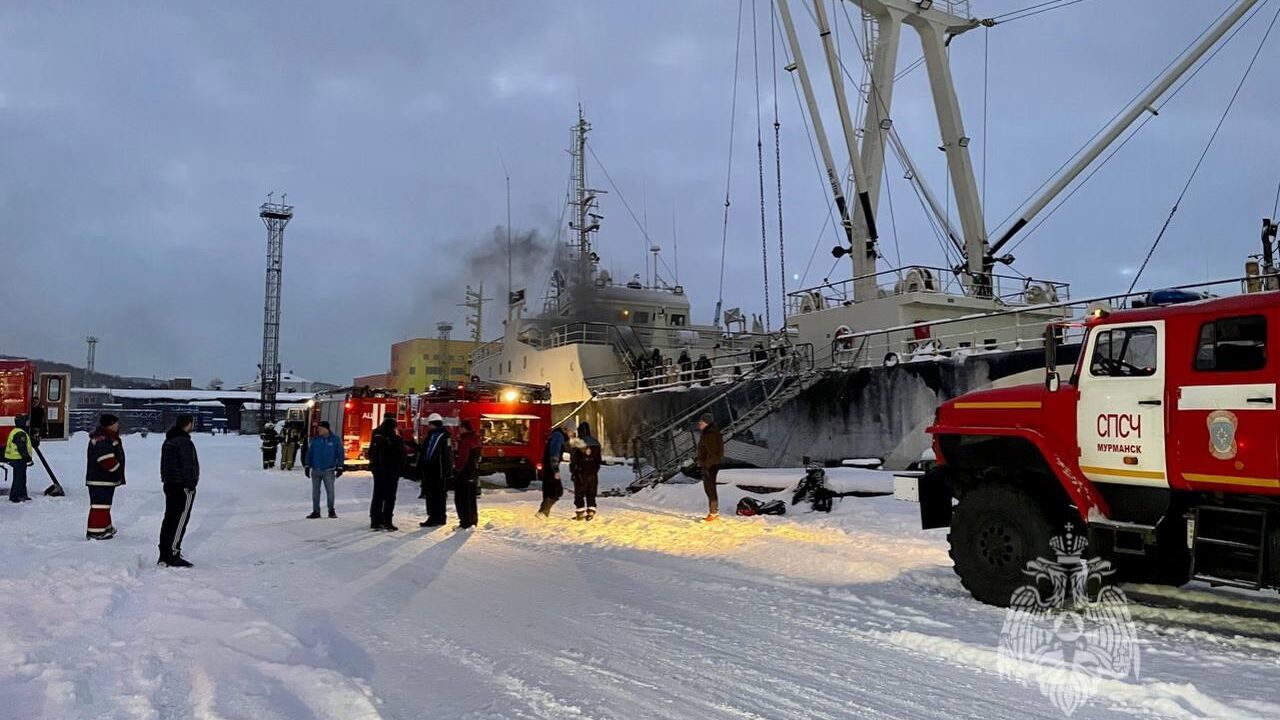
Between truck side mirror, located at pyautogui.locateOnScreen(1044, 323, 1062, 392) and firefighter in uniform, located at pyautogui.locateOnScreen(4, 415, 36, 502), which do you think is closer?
truck side mirror, located at pyautogui.locateOnScreen(1044, 323, 1062, 392)

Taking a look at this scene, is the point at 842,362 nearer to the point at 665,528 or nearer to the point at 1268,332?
the point at 665,528

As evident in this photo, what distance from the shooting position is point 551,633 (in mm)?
5590

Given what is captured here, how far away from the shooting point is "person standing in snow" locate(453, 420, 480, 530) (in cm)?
1123

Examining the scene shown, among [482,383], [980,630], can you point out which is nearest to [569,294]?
[482,383]

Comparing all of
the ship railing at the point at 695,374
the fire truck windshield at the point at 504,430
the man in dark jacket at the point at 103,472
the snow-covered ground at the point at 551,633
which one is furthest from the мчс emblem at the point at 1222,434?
the fire truck windshield at the point at 504,430

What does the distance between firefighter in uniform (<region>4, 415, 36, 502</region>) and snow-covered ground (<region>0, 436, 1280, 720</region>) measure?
4.20m

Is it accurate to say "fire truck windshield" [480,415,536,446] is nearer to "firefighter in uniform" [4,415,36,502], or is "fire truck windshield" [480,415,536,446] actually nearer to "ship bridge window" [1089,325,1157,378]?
"firefighter in uniform" [4,415,36,502]

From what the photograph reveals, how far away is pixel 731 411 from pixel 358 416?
35.2ft

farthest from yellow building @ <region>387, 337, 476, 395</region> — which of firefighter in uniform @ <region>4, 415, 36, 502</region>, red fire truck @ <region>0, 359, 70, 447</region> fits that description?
firefighter in uniform @ <region>4, 415, 36, 502</region>

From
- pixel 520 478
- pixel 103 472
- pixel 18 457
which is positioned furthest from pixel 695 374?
pixel 103 472

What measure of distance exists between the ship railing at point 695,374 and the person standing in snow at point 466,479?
772 centimetres

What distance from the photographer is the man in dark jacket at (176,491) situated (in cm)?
803

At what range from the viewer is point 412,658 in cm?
498

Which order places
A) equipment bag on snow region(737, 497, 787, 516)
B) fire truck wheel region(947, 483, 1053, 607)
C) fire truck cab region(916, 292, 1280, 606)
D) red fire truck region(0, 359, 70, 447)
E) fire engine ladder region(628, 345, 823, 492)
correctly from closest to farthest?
1. fire truck cab region(916, 292, 1280, 606)
2. fire truck wheel region(947, 483, 1053, 607)
3. equipment bag on snow region(737, 497, 787, 516)
4. red fire truck region(0, 359, 70, 447)
5. fire engine ladder region(628, 345, 823, 492)
